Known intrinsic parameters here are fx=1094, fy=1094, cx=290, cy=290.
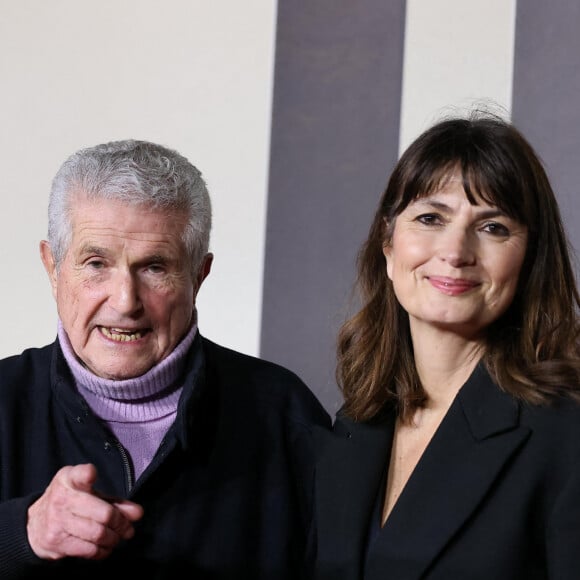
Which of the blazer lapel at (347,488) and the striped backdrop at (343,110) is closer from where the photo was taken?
the blazer lapel at (347,488)

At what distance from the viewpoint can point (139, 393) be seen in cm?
194

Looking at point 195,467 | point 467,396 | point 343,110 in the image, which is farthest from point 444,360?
point 343,110

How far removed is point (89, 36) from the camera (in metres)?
3.27

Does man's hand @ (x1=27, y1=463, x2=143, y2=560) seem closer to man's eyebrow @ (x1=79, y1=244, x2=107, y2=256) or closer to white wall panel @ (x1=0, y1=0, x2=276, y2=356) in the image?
man's eyebrow @ (x1=79, y1=244, x2=107, y2=256)

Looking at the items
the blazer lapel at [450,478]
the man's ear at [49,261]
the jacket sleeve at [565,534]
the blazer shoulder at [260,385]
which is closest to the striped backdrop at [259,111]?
the blazer shoulder at [260,385]

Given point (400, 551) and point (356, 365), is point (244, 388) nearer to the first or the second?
point (356, 365)

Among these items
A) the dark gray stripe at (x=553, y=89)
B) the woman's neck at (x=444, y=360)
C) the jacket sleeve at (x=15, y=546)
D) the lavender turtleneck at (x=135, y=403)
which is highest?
the dark gray stripe at (x=553, y=89)

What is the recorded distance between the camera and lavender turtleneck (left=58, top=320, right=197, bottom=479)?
192 cm

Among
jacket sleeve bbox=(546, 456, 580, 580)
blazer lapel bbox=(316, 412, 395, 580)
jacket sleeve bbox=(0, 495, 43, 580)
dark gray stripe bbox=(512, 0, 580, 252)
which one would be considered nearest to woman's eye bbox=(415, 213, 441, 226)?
blazer lapel bbox=(316, 412, 395, 580)

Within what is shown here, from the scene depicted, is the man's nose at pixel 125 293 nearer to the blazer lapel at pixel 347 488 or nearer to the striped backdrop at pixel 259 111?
the blazer lapel at pixel 347 488

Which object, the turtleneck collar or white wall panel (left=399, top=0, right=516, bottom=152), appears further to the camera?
white wall panel (left=399, top=0, right=516, bottom=152)

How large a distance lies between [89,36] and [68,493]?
2.00m

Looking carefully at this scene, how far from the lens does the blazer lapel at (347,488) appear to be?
5.98 ft

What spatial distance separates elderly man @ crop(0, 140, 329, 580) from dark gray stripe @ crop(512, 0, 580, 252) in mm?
1256
